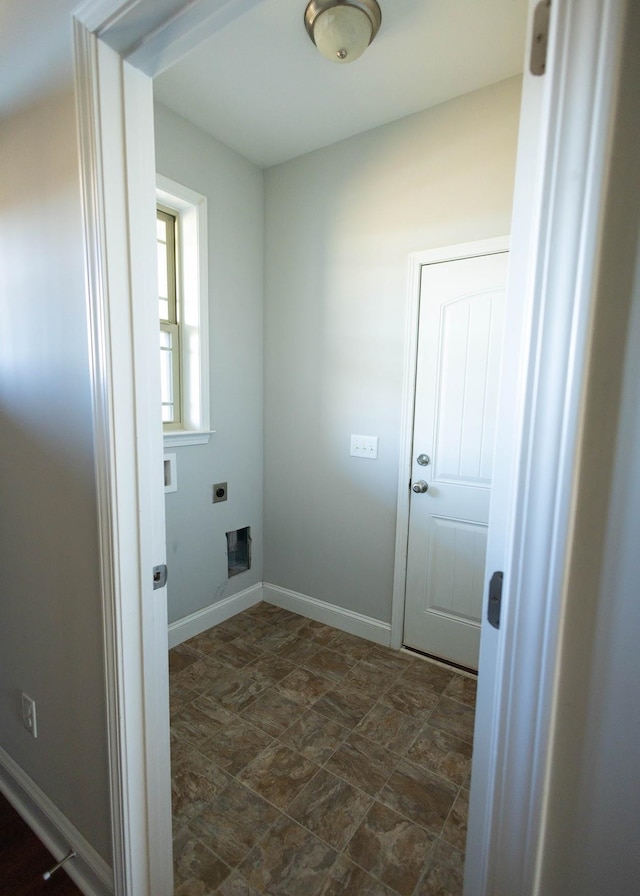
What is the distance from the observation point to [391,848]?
128 centimetres

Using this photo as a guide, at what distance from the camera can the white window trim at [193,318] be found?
2.18m

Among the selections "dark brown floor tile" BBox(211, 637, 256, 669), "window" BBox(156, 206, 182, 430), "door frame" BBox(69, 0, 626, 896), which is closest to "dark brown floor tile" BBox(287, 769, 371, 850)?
"door frame" BBox(69, 0, 626, 896)

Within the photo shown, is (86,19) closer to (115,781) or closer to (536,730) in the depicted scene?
(536,730)

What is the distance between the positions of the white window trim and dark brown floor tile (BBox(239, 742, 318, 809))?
4.77 ft

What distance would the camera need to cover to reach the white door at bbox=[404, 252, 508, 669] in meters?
1.92

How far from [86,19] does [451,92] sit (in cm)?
164

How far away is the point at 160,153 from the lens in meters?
1.97

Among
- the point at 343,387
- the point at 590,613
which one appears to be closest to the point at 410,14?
the point at 343,387

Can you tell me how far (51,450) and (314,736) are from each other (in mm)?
1509

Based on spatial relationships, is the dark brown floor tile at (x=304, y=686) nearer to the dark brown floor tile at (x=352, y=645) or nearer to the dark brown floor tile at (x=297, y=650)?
the dark brown floor tile at (x=297, y=650)

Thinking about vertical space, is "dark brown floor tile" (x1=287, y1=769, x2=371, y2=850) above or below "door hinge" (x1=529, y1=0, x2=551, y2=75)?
below

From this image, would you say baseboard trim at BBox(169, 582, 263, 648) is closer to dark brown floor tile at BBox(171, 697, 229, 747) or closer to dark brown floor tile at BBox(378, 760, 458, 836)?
dark brown floor tile at BBox(171, 697, 229, 747)

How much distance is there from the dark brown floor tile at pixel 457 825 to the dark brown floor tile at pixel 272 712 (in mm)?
690

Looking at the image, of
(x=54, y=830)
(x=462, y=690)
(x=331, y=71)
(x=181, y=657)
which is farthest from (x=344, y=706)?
(x=331, y=71)
